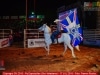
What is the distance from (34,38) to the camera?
32594 mm

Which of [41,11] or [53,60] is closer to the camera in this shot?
[53,60]

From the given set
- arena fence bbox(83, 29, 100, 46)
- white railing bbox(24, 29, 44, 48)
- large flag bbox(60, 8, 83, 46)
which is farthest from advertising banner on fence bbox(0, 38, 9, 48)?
large flag bbox(60, 8, 83, 46)

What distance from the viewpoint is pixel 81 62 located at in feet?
67.7

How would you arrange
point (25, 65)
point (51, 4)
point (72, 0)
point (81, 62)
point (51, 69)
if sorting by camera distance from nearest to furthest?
point (51, 69), point (25, 65), point (81, 62), point (72, 0), point (51, 4)

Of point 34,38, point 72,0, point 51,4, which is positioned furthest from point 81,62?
point 51,4

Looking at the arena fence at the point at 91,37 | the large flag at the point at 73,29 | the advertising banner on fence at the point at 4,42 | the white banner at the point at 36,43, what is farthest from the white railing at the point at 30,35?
the large flag at the point at 73,29

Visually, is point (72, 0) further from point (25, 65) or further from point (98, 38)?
point (25, 65)

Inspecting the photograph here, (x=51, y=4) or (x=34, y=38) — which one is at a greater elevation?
(x=51, y=4)

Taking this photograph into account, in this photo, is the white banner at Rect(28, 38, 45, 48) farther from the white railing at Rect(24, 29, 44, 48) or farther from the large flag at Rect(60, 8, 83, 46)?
the large flag at Rect(60, 8, 83, 46)

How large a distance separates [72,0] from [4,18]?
23528mm

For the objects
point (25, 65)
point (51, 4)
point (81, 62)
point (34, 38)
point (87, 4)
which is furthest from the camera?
point (51, 4)

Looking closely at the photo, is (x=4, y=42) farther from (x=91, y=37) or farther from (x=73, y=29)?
(x=73, y=29)

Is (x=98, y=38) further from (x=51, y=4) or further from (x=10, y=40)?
(x=51, y=4)

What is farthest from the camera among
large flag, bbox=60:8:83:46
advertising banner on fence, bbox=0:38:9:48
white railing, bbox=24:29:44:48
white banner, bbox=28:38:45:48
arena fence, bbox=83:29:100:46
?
arena fence, bbox=83:29:100:46
